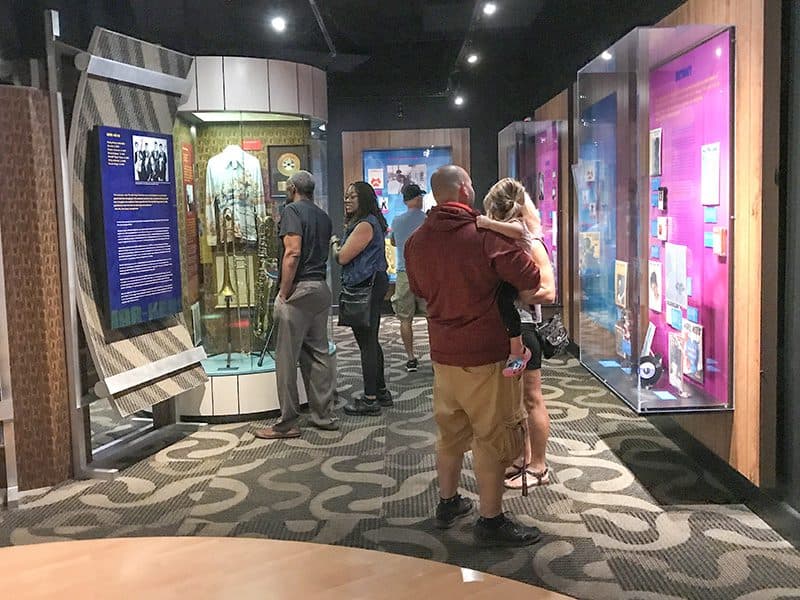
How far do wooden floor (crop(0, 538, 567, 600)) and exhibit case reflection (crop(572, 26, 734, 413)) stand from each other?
270 cm

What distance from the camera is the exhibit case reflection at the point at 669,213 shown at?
3.68 metres

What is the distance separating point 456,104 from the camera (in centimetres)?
1059

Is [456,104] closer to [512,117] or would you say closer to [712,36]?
[512,117]

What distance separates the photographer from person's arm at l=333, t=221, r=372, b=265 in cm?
525

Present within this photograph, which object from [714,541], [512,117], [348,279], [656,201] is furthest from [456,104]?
[714,541]

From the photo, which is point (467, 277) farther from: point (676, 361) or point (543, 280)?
point (676, 361)

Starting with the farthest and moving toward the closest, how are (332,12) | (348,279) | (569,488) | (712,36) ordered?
(332,12), (348,279), (569,488), (712,36)

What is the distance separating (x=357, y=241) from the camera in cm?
525

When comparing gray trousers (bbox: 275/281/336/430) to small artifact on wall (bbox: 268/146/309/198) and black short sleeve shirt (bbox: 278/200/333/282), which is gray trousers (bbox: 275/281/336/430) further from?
small artifact on wall (bbox: 268/146/309/198)

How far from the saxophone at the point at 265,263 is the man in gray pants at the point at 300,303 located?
0.50 m

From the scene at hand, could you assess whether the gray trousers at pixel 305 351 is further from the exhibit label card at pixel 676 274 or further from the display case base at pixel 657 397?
the exhibit label card at pixel 676 274

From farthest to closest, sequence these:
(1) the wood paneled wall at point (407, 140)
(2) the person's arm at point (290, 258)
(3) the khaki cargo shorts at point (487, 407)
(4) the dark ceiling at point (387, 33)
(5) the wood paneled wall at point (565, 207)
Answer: (1) the wood paneled wall at point (407, 140)
(5) the wood paneled wall at point (565, 207)
(4) the dark ceiling at point (387, 33)
(2) the person's arm at point (290, 258)
(3) the khaki cargo shorts at point (487, 407)

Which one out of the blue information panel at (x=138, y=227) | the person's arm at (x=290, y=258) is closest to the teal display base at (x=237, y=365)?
the blue information panel at (x=138, y=227)

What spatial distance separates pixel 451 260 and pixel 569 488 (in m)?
1.50
